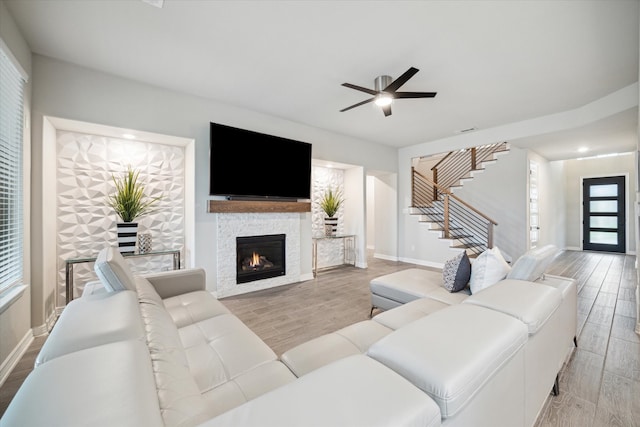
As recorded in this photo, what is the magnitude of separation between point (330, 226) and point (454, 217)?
3.37 meters

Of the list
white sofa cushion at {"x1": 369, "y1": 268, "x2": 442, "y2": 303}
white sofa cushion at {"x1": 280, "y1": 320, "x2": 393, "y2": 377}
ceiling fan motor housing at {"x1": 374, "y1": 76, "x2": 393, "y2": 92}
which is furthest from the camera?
ceiling fan motor housing at {"x1": 374, "y1": 76, "x2": 393, "y2": 92}

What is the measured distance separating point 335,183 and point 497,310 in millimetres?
4758

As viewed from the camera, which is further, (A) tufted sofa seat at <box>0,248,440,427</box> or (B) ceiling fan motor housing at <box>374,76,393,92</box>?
(B) ceiling fan motor housing at <box>374,76,393,92</box>

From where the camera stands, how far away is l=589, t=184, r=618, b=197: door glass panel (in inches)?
288

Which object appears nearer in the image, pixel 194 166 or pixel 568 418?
pixel 568 418

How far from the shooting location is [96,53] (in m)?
2.59

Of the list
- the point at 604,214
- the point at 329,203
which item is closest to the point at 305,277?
the point at 329,203

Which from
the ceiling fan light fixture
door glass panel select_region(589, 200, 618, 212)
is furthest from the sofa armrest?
door glass panel select_region(589, 200, 618, 212)

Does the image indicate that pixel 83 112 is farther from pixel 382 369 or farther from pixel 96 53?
pixel 382 369

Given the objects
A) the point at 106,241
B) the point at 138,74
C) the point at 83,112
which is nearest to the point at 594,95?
the point at 138,74

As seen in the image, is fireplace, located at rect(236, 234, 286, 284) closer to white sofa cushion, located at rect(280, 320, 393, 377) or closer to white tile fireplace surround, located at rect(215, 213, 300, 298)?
white tile fireplace surround, located at rect(215, 213, 300, 298)

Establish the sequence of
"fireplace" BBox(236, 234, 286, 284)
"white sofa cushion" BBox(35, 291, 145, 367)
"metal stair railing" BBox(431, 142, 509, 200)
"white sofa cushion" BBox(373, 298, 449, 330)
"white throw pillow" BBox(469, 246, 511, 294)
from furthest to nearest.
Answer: "metal stair railing" BBox(431, 142, 509, 200), "fireplace" BBox(236, 234, 286, 284), "white throw pillow" BBox(469, 246, 511, 294), "white sofa cushion" BBox(373, 298, 449, 330), "white sofa cushion" BBox(35, 291, 145, 367)

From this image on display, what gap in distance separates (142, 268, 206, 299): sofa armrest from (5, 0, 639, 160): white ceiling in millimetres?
2143

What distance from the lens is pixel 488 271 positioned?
2273 mm
